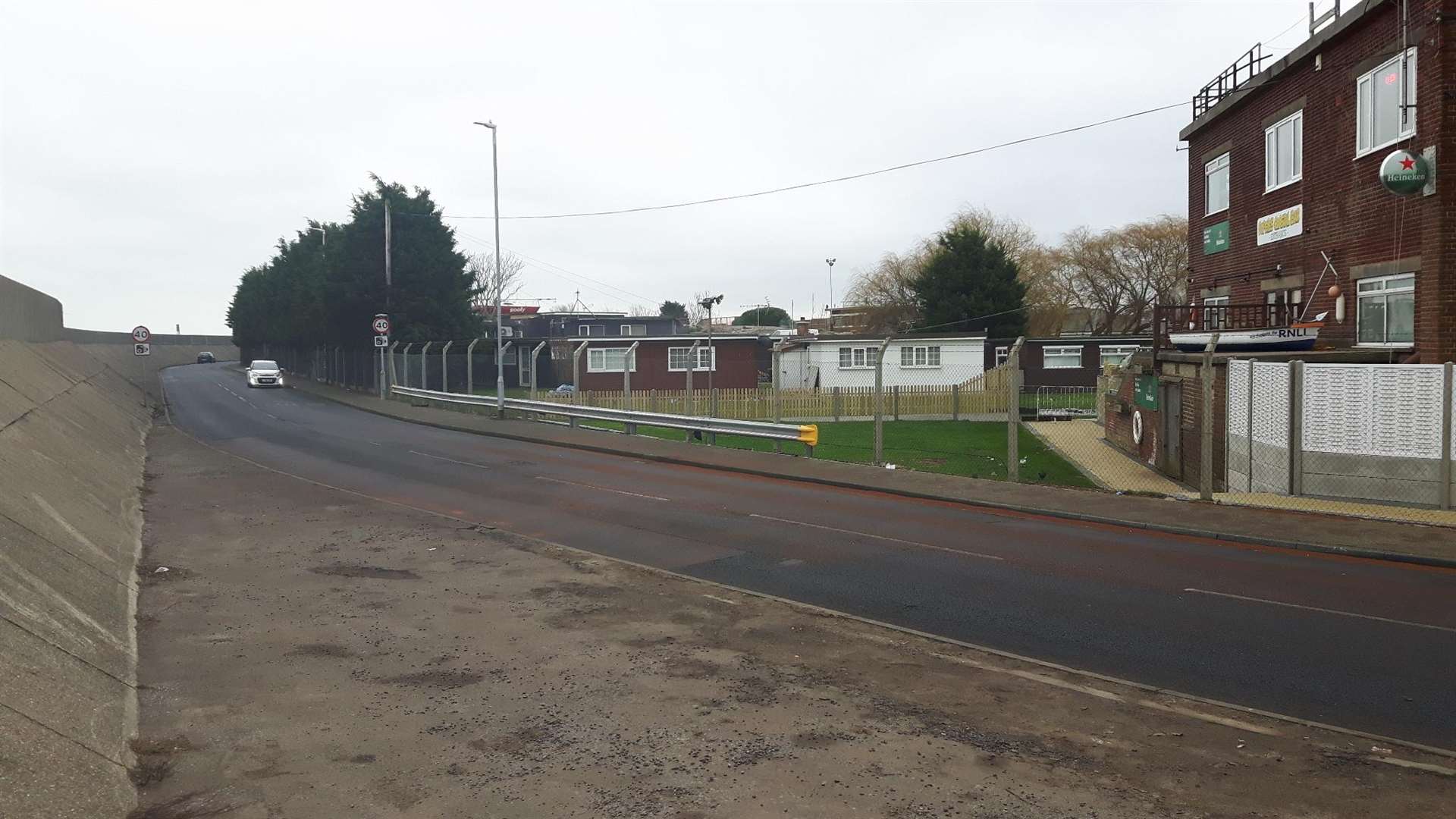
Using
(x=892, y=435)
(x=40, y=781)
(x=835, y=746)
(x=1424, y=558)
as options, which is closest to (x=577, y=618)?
(x=835, y=746)

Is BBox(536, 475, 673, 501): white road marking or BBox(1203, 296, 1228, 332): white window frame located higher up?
BBox(1203, 296, 1228, 332): white window frame

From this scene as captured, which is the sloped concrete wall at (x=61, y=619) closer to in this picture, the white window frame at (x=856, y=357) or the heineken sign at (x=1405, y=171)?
the heineken sign at (x=1405, y=171)

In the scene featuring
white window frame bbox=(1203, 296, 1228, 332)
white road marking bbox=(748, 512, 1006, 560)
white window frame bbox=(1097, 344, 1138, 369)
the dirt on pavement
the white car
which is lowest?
the dirt on pavement

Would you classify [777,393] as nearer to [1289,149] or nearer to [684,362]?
[1289,149]

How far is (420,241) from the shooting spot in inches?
2243

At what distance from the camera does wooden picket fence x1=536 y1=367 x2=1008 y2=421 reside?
34.2 meters

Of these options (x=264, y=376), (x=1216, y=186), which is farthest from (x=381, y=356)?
(x=1216, y=186)

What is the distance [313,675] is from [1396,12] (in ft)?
68.9

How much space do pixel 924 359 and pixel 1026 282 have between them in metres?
24.0

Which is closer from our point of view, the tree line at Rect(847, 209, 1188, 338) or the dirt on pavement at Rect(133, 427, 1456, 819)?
the dirt on pavement at Rect(133, 427, 1456, 819)

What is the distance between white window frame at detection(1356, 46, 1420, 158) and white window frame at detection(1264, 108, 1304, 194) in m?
2.28

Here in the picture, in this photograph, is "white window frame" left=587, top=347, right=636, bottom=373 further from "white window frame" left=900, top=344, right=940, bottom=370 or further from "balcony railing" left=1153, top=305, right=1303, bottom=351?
"balcony railing" left=1153, top=305, right=1303, bottom=351

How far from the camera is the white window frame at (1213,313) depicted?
23969 millimetres

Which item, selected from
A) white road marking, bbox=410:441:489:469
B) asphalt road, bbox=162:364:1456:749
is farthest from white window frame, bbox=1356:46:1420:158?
white road marking, bbox=410:441:489:469
